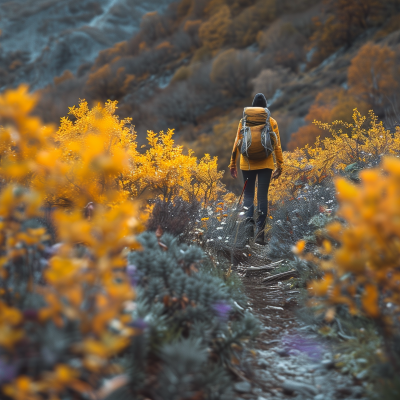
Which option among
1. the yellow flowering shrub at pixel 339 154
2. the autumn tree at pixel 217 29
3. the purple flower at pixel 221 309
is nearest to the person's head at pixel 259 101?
the yellow flowering shrub at pixel 339 154

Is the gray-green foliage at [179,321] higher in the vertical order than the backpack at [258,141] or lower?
lower

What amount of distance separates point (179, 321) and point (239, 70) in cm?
4232

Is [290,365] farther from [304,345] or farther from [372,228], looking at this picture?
[372,228]

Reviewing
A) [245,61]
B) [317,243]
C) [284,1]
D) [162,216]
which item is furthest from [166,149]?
[284,1]

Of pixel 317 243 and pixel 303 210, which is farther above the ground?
pixel 303 210

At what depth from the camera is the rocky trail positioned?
4.78 ft

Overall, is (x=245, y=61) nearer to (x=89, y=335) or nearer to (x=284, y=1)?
(x=284, y=1)

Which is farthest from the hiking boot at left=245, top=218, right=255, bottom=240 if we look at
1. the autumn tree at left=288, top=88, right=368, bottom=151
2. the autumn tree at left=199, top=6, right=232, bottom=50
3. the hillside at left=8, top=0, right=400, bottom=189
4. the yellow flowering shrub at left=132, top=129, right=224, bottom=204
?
the autumn tree at left=199, top=6, right=232, bottom=50

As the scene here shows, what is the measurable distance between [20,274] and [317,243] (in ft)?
7.35

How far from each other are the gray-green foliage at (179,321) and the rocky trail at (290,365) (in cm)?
12

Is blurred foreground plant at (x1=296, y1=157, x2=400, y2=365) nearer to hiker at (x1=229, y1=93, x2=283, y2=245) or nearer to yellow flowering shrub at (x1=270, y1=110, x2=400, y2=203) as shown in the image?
hiker at (x1=229, y1=93, x2=283, y2=245)

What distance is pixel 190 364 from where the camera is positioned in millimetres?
1037

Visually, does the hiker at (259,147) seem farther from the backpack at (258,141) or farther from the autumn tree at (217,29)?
the autumn tree at (217,29)

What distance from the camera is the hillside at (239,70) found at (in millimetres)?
23141
